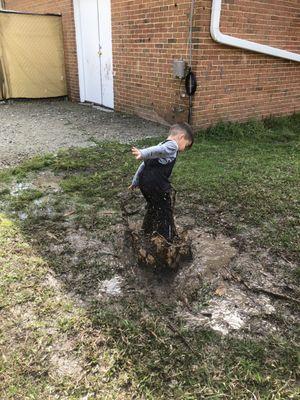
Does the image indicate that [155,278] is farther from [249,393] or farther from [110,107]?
[110,107]

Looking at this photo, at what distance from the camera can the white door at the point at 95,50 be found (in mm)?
7852

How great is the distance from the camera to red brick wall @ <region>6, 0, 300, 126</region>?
19.2ft

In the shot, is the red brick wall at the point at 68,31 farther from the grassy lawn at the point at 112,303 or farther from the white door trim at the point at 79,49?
the grassy lawn at the point at 112,303

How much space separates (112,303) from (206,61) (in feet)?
15.2

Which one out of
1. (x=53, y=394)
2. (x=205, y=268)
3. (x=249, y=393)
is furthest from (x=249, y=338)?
(x=53, y=394)

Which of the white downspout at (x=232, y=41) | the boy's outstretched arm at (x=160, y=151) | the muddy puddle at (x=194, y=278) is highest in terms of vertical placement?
the white downspout at (x=232, y=41)

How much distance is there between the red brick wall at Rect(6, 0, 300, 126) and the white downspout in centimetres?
10

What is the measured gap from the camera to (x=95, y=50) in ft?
27.7

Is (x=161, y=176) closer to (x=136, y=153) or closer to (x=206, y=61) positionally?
(x=136, y=153)

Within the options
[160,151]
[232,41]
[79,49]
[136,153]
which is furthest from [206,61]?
[79,49]

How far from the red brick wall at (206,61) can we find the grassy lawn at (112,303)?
6.26 ft

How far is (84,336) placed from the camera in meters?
2.22

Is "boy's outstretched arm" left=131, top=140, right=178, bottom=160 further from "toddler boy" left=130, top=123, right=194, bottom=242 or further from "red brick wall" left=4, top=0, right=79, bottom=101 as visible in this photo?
"red brick wall" left=4, top=0, right=79, bottom=101


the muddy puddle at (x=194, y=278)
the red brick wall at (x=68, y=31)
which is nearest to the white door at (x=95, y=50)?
the red brick wall at (x=68, y=31)
